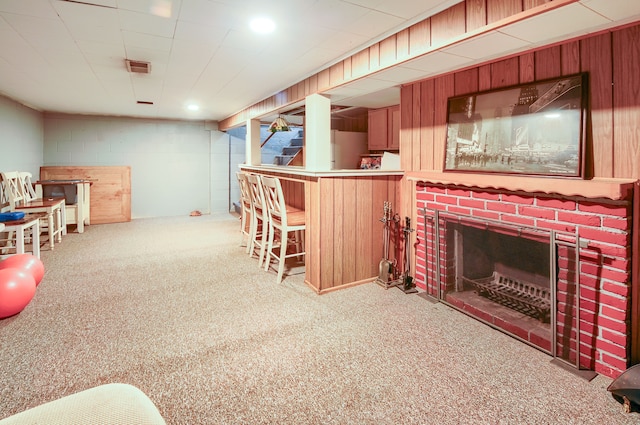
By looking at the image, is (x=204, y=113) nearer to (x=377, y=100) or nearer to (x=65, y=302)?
(x=377, y=100)

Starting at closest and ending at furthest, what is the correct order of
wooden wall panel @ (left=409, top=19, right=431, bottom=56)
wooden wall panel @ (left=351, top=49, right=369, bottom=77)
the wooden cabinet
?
wooden wall panel @ (left=409, top=19, right=431, bottom=56)
wooden wall panel @ (left=351, top=49, right=369, bottom=77)
the wooden cabinet

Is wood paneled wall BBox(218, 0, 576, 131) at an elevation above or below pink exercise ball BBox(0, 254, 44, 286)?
above

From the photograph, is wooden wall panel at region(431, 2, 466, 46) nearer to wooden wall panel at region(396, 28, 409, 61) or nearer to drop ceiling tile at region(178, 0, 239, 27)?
wooden wall panel at region(396, 28, 409, 61)

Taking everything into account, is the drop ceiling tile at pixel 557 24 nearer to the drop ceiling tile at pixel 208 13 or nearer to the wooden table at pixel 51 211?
the drop ceiling tile at pixel 208 13

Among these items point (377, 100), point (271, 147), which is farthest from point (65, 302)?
point (271, 147)

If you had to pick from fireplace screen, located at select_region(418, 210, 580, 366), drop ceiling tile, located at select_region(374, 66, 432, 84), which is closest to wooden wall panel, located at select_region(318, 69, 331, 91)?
drop ceiling tile, located at select_region(374, 66, 432, 84)

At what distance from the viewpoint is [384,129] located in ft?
17.2

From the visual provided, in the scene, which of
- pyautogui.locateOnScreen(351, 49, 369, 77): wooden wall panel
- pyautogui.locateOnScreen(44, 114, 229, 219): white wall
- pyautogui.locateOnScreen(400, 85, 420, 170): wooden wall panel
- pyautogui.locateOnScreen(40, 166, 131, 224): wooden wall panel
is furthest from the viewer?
pyautogui.locateOnScreen(44, 114, 229, 219): white wall

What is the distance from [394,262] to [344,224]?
2.23ft

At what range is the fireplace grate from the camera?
243 centimetres

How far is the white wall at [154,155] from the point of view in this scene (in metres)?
6.70

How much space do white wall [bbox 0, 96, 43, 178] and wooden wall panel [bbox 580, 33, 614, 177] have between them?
6541mm

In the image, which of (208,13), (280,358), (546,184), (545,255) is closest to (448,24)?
(546,184)

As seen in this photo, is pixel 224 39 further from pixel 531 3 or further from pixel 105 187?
pixel 105 187
